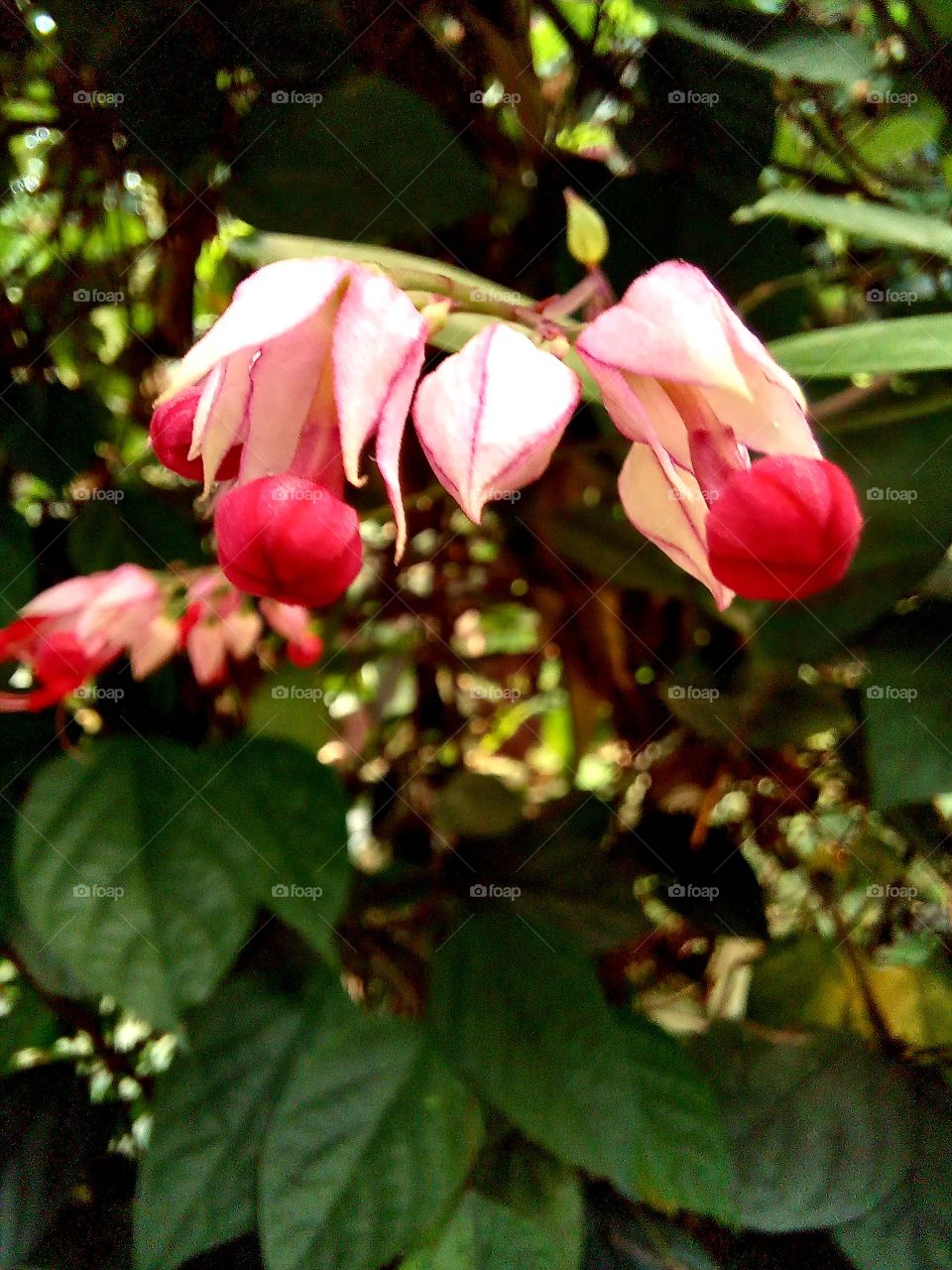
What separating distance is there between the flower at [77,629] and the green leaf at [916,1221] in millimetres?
503

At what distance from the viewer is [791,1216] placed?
490 millimetres

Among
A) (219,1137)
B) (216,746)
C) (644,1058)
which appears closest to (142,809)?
(216,746)

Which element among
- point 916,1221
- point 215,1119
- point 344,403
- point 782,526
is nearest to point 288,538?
point 344,403

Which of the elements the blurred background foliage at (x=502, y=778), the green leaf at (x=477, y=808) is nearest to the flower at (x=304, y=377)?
the blurred background foliage at (x=502, y=778)

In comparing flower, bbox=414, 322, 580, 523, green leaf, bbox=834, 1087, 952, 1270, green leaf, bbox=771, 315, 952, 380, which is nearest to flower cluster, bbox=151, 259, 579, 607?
flower, bbox=414, 322, 580, 523

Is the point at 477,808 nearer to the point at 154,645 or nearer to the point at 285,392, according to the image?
the point at 154,645

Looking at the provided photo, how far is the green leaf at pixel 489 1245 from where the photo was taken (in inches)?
18.5

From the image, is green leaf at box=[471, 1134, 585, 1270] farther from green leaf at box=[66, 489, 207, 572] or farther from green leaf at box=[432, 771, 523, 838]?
green leaf at box=[66, 489, 207, 572]

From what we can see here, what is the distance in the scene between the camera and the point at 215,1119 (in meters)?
0.50

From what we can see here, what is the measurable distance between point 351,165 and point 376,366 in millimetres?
324

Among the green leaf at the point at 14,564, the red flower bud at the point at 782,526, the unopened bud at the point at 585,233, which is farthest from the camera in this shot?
the green leaf at the point at 14,564

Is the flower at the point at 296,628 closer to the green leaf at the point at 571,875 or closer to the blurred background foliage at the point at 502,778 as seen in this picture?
the blurred background foliage at the point at 502,778

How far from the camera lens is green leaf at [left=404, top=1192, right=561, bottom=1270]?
469mm

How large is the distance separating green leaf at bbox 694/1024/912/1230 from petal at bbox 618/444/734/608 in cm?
34
